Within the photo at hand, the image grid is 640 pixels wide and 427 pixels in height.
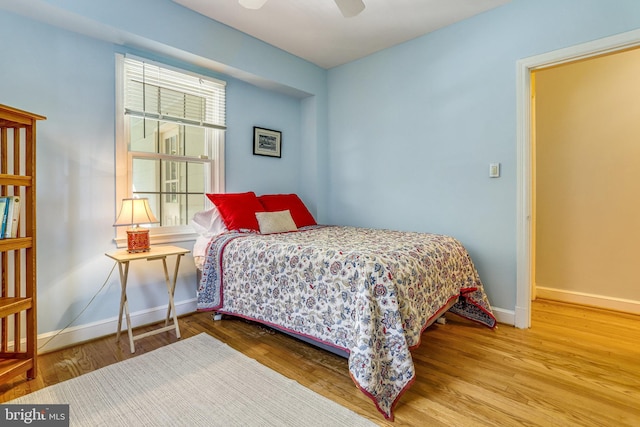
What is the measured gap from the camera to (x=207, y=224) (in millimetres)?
2844

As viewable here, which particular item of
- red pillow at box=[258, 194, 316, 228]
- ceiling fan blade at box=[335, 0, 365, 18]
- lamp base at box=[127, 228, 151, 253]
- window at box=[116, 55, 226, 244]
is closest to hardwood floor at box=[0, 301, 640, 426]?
lamp base at box=[127, 228, 151, 253]

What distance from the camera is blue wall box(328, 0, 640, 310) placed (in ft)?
7.98

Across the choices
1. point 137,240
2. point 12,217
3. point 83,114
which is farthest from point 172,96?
point 12,217

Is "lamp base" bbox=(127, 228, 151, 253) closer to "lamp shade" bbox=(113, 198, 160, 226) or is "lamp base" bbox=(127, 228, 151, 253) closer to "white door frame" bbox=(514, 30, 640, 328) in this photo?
"lamp shade" bbox=(113, 198, 160, 226)

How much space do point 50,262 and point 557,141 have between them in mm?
4535

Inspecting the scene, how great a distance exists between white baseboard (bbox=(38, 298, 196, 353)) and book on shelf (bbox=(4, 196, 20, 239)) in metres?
0.85

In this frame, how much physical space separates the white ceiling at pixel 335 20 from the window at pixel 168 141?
624 millimetres

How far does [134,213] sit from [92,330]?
0.96 m

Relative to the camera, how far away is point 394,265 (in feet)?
5.65

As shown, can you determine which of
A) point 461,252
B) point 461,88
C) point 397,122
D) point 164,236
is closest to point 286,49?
point 397,122

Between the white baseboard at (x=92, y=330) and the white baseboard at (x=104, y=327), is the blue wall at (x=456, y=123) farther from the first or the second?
the white baseboard at (x=92, y=330)

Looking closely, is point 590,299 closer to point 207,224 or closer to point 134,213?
point 207,224

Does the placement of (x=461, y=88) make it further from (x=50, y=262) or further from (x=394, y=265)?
(x=50, y=262)

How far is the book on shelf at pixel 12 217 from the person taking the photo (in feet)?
5.64
